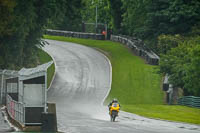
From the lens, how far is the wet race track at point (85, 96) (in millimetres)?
27938

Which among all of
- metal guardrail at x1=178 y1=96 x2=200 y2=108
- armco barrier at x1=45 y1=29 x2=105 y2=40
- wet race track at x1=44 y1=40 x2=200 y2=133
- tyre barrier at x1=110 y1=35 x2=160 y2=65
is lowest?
metal guardrail at x1=178 y1=96 x2=200 y2=108

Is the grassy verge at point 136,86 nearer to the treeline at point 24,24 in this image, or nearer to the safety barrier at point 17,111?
the treeline at point 24,24

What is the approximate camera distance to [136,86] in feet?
180

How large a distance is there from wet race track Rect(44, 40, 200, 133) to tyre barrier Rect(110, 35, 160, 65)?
14.8 ft

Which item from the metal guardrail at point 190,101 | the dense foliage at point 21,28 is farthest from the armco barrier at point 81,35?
the metal guardrail at point 190,101

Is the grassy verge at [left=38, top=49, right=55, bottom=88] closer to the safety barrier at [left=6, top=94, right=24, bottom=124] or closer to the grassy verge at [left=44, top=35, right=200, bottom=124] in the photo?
the grassy verge at [left=44, top=35, right=200, bottom=124]

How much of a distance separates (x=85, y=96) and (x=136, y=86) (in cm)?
655

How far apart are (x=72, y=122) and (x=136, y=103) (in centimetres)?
2086

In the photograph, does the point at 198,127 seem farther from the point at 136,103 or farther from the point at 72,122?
the point at 136,103

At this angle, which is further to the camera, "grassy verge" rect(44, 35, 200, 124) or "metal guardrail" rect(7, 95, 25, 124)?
"grassy verge" rect(44, 35, 200, 124)

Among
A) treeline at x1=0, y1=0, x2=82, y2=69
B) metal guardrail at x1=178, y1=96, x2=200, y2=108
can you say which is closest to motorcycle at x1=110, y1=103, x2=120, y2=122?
treeline at x1=0, y1=0, x2=82, y2=69

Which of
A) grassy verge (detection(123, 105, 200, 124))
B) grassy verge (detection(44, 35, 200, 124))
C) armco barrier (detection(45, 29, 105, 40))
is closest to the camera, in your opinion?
grassy verge (detection(123, 105, 200, 124))

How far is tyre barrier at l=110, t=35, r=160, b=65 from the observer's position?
210ft

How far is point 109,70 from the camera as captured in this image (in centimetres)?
6116
